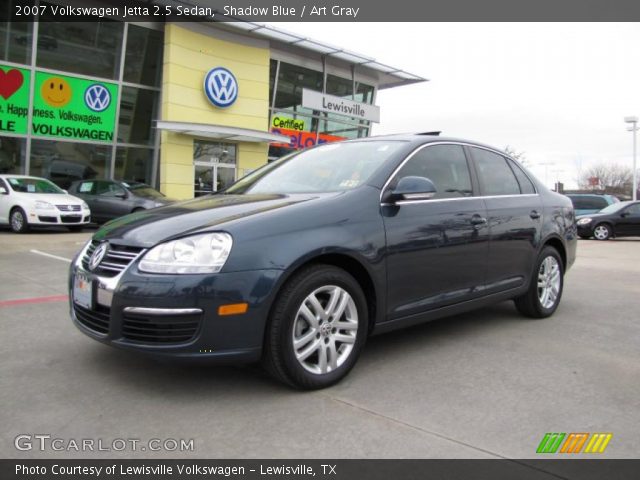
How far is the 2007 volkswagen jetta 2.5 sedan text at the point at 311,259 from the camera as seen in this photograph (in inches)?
115

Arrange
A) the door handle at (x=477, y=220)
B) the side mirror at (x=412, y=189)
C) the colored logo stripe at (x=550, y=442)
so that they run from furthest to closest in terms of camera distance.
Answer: the door handle at (x=477, y=220), the side mirror at (x=412, y=189), the colored logo stripe at (x=550, y=442)

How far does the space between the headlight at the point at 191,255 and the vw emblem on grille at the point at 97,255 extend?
1.30ft

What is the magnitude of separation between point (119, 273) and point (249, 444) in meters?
1.17

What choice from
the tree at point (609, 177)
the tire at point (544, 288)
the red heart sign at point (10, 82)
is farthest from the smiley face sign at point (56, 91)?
the tree at point (609, 177)

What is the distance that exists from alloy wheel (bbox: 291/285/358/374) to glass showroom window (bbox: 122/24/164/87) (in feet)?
60.8

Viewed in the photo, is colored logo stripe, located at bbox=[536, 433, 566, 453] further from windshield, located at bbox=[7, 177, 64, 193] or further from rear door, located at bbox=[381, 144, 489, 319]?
windshield, located at bbox=[7, 177, 64, 193]

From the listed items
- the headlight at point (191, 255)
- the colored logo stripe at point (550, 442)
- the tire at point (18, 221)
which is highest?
the headlight at point (191, 255)

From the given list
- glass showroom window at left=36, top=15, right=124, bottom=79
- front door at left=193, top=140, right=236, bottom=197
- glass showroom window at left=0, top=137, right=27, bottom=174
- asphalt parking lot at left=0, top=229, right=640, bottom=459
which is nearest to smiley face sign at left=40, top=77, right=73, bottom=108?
glass showroom window at left=36, top=15, right=124, bottom=79

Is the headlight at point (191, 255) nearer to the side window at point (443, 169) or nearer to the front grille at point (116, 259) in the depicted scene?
the front grille at point (116, 259)

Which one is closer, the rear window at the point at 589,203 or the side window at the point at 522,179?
the side window at the point at 522,179

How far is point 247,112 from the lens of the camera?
21594 millimetres

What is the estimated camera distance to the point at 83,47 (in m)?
18.4

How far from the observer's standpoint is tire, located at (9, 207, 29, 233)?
42.3 ft

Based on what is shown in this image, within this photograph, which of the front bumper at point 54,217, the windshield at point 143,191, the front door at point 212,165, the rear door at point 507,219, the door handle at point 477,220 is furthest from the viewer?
the front door at point 212,165
